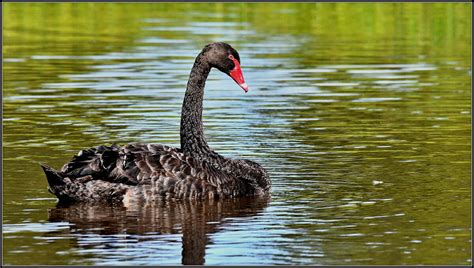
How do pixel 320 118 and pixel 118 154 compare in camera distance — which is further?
pixel 320 118

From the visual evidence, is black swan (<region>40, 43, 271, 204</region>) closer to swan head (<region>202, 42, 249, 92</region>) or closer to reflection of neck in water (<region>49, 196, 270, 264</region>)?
reflection of neck in water (<region>49, 196, 270, 264</region>)

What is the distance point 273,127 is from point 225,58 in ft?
10.2

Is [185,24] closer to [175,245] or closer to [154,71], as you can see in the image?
[154,71]

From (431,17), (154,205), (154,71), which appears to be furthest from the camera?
(431,17)

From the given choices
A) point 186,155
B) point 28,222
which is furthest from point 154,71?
point 28,222

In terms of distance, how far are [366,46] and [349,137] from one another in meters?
9.16

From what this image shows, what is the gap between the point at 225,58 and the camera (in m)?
10.6

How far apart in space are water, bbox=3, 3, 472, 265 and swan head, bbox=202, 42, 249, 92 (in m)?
1.05

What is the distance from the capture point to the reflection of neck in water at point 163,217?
8.81 meters

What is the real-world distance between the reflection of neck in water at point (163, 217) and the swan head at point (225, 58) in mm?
1131

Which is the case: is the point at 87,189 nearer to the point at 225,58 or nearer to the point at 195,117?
the point at 195,117

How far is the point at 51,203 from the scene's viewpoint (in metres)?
9.93

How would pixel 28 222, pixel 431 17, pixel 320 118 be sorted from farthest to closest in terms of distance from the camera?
pixel 431 17, pixel 320 118, pixel 28 222

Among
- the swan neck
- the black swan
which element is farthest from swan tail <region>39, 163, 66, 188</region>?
the swan neck
